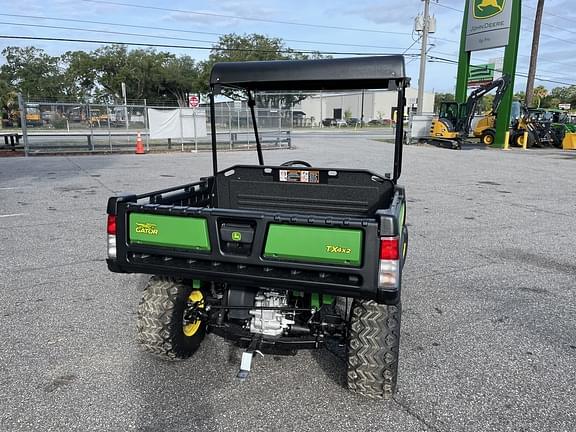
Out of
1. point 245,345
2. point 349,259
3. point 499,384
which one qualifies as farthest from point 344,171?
point 499,384

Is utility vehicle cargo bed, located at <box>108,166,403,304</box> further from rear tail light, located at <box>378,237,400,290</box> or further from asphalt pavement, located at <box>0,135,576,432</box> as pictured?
asphalt pavement, located at <box>0,135,576,432</box>

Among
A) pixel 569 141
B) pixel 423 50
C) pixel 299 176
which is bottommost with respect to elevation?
pixel 569 141

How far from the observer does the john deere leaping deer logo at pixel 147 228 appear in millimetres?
2680

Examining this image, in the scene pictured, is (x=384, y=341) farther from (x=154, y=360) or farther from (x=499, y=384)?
(x=154, y=360)

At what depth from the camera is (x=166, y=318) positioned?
2.97 metres

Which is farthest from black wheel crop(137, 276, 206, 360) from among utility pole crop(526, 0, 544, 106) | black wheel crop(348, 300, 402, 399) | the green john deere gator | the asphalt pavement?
utility pole crop(526, 0, 544, 106)

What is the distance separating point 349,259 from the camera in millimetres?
2365

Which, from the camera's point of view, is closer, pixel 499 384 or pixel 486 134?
pixel 499 384

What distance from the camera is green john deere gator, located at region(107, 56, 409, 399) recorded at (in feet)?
7.81

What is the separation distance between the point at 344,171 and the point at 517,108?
92.4ft

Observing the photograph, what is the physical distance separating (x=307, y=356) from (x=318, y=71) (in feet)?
6.60

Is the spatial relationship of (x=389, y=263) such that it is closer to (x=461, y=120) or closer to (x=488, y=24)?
A: (x=461, y=120)

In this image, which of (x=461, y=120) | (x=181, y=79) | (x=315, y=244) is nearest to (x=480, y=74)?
(x=461, y=120)

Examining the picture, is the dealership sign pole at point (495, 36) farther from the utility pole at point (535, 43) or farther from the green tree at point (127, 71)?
the green tree at point (127, 71)
